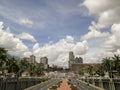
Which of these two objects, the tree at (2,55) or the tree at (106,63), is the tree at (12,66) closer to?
the tree at (2,55)

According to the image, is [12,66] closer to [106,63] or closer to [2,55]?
[2,55]

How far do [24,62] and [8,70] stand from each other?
4245 cm

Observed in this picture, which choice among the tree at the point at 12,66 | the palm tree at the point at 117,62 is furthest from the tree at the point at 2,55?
the palm tree at the point at 117,62

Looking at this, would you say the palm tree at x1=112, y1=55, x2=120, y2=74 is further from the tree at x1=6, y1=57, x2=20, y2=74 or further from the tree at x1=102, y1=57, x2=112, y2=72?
the tree at x1=6, y1=57, x2=20, y2=74

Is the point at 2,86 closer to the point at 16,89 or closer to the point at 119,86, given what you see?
the point at 16,89

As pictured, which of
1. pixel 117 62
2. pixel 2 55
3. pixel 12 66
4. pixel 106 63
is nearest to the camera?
pixel 2 55

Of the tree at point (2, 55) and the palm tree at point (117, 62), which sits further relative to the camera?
the palm tree at point (117, 62)

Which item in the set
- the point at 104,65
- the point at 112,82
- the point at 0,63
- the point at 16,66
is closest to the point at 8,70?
the point at 16,66

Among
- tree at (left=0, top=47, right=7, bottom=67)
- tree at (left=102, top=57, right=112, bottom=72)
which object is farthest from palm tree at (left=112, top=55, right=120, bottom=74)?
tree at (left=0, top=47, right=7, bottom=67)

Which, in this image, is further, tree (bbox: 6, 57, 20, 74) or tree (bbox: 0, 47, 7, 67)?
tree (bbox: 6, 57, 20, 74)

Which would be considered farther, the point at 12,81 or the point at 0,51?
the point at 0,51

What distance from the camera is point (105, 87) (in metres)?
78.7

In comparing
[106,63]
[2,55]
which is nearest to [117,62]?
[106,63]

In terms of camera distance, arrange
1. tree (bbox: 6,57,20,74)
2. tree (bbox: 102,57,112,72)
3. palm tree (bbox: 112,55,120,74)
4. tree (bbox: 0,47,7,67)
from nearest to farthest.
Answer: tree (bbox: 0,47,7,67) < palm tree (bbox: 112,55,120,74) < tree (bbox: 6,57,20,74) < tree (bbox: 102,57,112,72)
